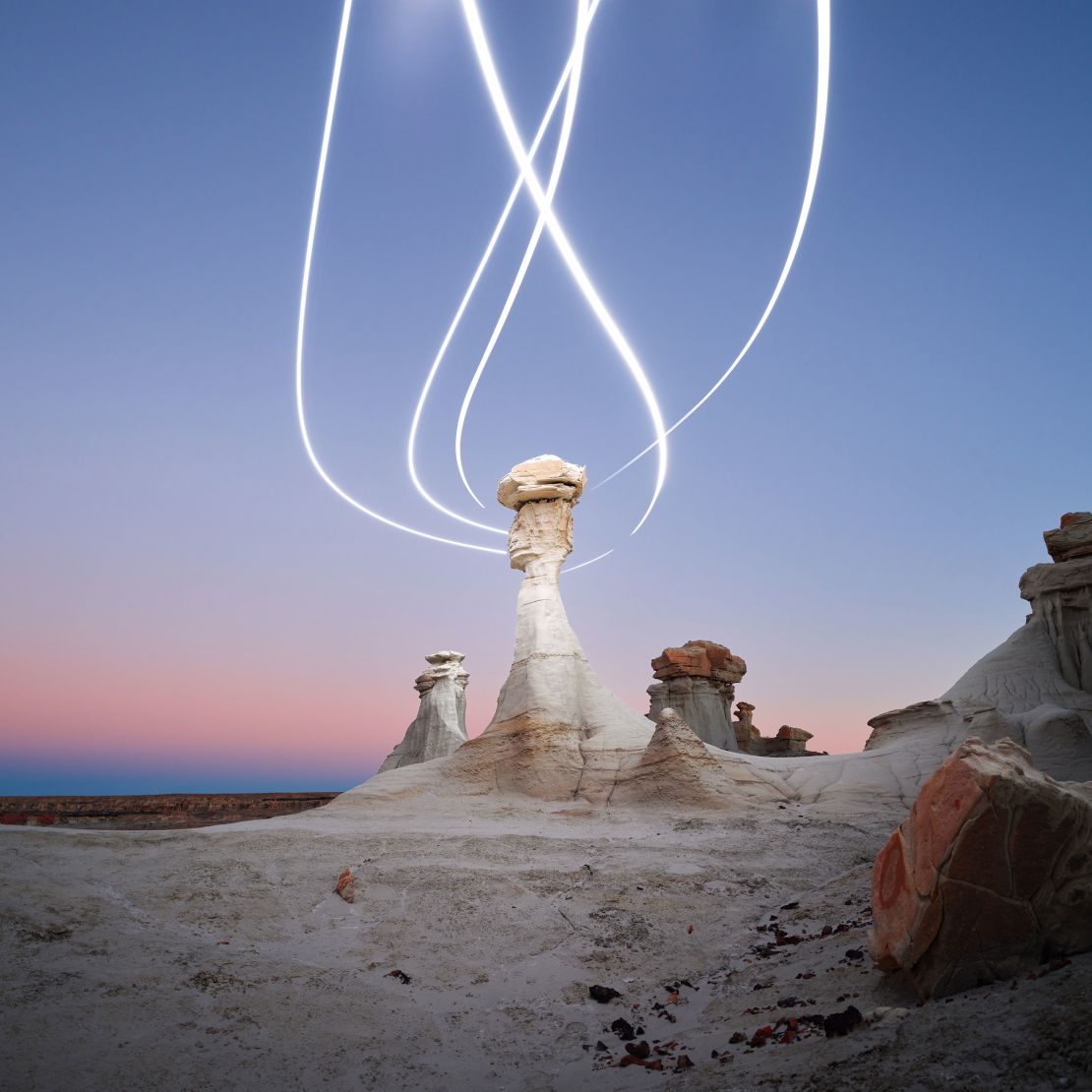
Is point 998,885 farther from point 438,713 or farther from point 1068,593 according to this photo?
point 438,713

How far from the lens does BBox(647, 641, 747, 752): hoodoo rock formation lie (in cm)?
3234

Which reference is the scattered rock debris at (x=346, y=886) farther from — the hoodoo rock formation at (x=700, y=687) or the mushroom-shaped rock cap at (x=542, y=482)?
the hoodoo rock formation at (x=700, y=687)

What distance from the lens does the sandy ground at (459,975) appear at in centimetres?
285

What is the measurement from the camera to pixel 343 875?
6.75 m

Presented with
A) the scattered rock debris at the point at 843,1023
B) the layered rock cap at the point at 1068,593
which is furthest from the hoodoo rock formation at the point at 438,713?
the scattered rock debris at the point at 843,1023

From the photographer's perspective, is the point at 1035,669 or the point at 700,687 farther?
the point at 700,687

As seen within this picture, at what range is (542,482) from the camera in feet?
61.7

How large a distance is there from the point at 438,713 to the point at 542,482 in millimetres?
15219

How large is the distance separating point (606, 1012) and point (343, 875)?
3264mm

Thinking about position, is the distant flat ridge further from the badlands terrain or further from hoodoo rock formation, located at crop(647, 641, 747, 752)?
hoodoo rock formation, located at crop(647, 641, 747, 752)

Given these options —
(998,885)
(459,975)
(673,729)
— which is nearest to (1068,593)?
(673,729)

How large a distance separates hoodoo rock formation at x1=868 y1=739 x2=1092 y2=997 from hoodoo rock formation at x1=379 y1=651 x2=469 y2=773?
2701 cm

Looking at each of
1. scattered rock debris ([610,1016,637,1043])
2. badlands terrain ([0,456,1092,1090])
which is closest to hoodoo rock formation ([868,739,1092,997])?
badlands terrain ([0,456,1092,1090])

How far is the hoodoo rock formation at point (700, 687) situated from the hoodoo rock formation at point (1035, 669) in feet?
48.2
